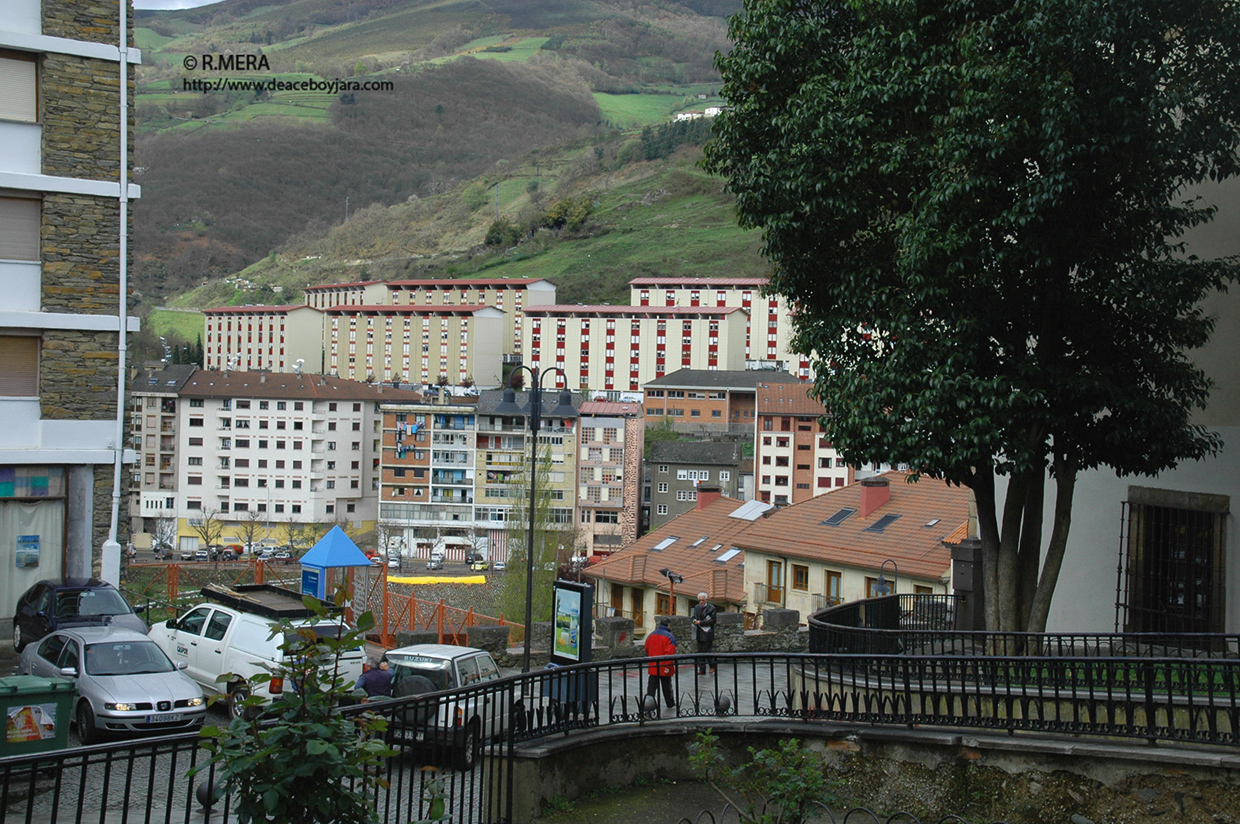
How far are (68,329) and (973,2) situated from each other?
16432 millimetres

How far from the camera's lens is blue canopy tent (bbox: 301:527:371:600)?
67.4 feet

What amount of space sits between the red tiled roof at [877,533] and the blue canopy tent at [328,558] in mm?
15871

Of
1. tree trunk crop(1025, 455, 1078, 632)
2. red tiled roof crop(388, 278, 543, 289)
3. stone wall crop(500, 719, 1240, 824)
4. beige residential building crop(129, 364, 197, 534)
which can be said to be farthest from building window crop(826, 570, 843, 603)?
red tiled roof crop(388, 278, 543, 289)

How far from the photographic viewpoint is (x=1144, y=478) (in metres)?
14.7

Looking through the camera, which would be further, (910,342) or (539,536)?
(539,536)

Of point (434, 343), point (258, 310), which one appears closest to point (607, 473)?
point (434, 343)

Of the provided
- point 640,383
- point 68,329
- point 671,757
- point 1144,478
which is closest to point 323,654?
point 671,757

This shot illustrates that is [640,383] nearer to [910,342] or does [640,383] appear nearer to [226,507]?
[226,507]

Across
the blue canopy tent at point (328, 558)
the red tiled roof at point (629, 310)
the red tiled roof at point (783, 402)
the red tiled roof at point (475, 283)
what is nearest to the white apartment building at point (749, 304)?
the red tiled roof at point (629, 310)

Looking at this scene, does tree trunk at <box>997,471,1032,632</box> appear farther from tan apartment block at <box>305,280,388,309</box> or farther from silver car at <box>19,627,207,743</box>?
tan apartment block at <box>305,280,388,309</box>

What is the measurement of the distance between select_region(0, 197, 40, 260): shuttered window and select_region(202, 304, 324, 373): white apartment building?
153 m

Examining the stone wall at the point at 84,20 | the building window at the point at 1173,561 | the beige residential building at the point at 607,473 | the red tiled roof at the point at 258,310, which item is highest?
the red tiled roof at the point at 258,310

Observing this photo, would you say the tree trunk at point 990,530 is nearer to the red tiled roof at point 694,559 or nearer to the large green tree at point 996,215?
the large green tree at point 996,215

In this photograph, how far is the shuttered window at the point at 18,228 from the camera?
1914cm
